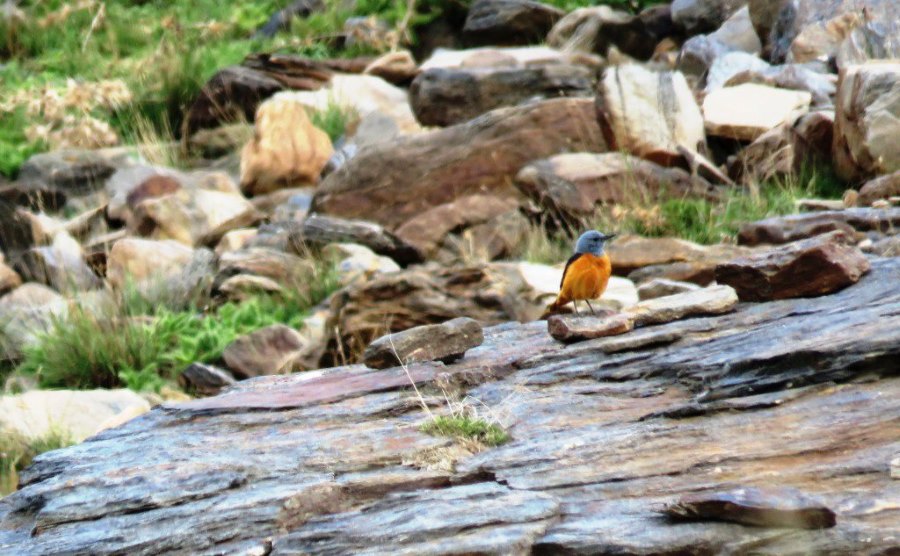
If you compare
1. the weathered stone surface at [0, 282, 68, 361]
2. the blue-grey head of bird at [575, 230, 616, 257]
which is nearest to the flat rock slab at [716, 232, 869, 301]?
the blue-grey head of bird at [575, 230, 616, 257]

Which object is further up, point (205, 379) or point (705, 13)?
point (705, 13)

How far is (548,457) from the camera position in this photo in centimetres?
457

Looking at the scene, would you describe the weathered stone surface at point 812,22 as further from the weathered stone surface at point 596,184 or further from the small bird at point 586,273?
the small bird at point 586,273

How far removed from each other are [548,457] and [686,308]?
153cm

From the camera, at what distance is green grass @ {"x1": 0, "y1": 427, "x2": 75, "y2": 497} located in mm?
8594

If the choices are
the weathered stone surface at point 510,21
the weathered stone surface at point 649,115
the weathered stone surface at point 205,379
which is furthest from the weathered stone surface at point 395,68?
the weathered stone surface at point 205,379

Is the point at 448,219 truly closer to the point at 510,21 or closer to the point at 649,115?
the point at 649,115

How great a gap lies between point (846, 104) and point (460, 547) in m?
7.27

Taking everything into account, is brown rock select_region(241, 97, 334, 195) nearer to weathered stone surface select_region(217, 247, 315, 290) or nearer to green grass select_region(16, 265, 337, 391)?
A: weathered stone surface select_region(217, 247, 315, 290)

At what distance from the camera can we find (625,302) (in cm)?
835

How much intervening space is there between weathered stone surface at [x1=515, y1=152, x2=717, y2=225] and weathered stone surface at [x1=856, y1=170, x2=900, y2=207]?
5.46 ft

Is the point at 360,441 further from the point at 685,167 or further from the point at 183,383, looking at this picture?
the point at 685,167

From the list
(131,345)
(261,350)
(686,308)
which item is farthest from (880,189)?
(131,345)

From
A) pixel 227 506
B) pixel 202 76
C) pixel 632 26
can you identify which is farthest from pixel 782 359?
pixel 202 76
